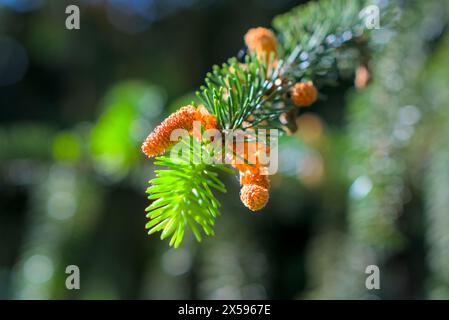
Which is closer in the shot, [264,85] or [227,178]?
[264,85]

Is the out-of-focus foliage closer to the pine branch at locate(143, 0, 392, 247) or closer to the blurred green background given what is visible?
the blurred green background

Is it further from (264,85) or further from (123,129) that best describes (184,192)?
(123,129)

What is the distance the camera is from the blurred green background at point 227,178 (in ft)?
3.01

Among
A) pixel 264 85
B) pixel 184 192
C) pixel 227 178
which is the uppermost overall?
pixel 227 178

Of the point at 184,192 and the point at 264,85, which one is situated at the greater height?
the point at 264,85

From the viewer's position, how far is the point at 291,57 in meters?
→ 0.59

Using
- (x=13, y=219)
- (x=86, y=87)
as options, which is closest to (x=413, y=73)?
(x=86, y=87)

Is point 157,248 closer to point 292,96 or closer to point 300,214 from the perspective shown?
→ point 300,214

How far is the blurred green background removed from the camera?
917 millimetres

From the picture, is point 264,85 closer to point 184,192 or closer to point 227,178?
point 184,192

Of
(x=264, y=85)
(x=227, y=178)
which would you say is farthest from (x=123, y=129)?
(x=264, y=85)

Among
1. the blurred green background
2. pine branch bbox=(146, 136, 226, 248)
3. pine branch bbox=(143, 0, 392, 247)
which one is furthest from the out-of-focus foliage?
pine branch bbox=(146, 136, 226, 248)

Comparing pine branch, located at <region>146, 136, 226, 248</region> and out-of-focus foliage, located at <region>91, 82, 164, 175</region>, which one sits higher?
out-of-focus foliage, located at <region>91, 82, 164, 175</region>

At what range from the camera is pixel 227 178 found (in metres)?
1.28
